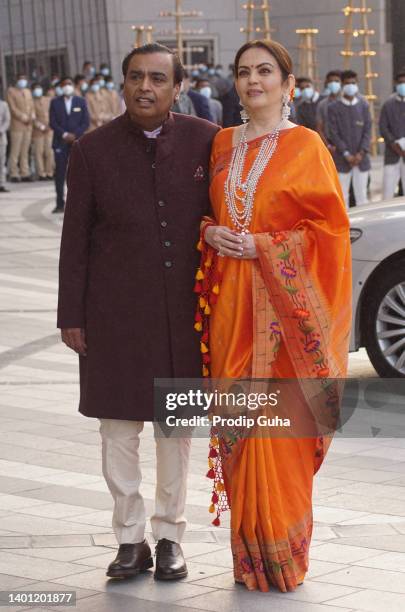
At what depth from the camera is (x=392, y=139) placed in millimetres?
18750

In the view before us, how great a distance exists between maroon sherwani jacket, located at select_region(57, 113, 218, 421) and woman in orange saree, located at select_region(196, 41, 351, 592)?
17 centimetres

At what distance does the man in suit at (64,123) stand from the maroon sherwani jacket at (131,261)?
1754 centimetres

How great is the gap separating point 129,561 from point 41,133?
1022 inches

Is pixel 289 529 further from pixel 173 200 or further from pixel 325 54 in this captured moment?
pixel 325 54

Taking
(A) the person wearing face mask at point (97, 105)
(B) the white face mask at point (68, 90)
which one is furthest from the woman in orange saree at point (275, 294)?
(A) the person wearing face mask at point (97, 105)

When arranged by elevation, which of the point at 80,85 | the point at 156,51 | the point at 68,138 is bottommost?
the point at 68,138

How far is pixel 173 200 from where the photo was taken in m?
5.39

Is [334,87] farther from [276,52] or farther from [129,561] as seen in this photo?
[129,561]

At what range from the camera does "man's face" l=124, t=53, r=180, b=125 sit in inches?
208

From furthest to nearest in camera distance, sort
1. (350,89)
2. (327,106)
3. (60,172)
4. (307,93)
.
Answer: (307,93) < (60,172) < (327,106) < (350,89)

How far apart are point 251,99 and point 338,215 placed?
0.51m

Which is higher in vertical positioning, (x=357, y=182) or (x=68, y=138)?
(x=68, y=138)

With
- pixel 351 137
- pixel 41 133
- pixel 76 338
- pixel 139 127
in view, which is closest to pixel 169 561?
pixel 76 338

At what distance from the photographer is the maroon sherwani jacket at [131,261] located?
17.6 feet
